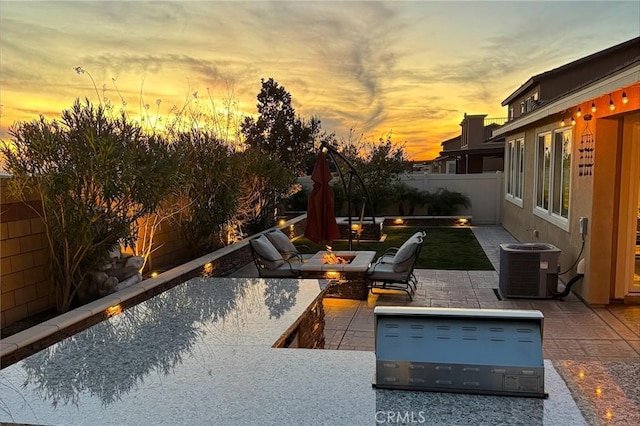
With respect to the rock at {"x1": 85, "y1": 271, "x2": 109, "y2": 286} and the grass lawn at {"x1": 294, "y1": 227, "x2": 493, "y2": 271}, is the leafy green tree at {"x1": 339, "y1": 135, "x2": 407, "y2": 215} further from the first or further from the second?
the rock at {"x1": 85, "y1": 271, "x2": 109, "y2": 286}

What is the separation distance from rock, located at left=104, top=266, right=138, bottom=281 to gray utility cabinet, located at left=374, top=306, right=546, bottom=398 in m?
4.74

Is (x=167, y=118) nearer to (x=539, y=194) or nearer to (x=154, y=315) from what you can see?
(x=154, y=315)

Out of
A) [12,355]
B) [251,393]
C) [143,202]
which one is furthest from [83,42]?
[251,393]

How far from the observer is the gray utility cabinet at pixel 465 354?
5.62ft

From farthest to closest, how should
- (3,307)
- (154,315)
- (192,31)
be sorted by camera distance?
1. (192,31)
2. (3,307)
3. (154,315)

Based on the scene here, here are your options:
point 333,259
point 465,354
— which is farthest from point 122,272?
point 465,354

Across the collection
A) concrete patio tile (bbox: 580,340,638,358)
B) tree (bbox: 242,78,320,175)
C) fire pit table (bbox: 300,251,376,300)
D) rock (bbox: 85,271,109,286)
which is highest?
tree (bbox: 242,78,320,175)

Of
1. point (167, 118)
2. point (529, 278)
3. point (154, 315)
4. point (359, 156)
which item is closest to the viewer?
point (154, 315)

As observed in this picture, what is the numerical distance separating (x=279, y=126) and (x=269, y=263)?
11575 millimetres

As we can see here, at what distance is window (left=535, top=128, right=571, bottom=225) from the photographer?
7.91 m

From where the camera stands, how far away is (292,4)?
937cm

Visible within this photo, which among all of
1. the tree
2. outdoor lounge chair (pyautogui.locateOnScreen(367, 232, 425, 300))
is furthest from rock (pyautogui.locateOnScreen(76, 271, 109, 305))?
the tree

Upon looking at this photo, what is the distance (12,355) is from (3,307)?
3.97 ft

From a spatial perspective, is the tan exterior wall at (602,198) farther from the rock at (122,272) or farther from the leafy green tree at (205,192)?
the rock at (122,272)
